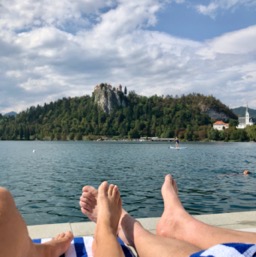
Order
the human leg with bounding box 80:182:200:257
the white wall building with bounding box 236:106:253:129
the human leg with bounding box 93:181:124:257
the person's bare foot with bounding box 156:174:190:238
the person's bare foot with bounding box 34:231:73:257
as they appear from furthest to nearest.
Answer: the white wall building with bounding box 236:106:253:129 < the person's bare foot with bounding box 156:174:190:238 < the person's bare foot with bounding box 34:231:73:257 < the human leg with bounding box 93:181:124:257 < the human leg with bounding box 80:182:200:257

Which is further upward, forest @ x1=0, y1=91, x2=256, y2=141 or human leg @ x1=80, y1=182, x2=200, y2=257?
forest @ x1=0, y1=91, x2=256, y2=141

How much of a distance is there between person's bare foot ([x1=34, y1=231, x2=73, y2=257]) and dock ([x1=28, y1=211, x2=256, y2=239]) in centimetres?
51

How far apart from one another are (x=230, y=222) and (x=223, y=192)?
28.8ft

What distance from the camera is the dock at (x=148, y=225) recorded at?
8.20ft

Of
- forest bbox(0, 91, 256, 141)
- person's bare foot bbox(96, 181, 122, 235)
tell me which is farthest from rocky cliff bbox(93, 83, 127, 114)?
person's bare foot bbox(96, 181, 122, 235)

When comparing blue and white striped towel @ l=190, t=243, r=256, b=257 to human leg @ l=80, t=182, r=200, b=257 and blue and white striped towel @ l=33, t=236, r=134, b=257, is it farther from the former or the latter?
blue and white striped towel @ l=33, t=236, r=134, b=257

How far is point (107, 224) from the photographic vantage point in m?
1.76

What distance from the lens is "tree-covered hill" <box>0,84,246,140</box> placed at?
4377 inches

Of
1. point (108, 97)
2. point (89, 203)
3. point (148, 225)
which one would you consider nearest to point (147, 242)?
point (89, 203)

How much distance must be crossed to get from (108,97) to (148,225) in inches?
4872

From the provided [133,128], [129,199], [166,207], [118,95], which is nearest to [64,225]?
[166,207]

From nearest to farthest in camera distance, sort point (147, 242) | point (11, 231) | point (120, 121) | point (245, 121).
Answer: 1. point (11, 231)
2. point (147, 242)
3. point (120, 121)
4. point (245, 121)

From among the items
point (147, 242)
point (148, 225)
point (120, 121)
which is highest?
point (120, 121)

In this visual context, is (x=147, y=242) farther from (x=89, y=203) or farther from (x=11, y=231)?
(x=89, y=203)
